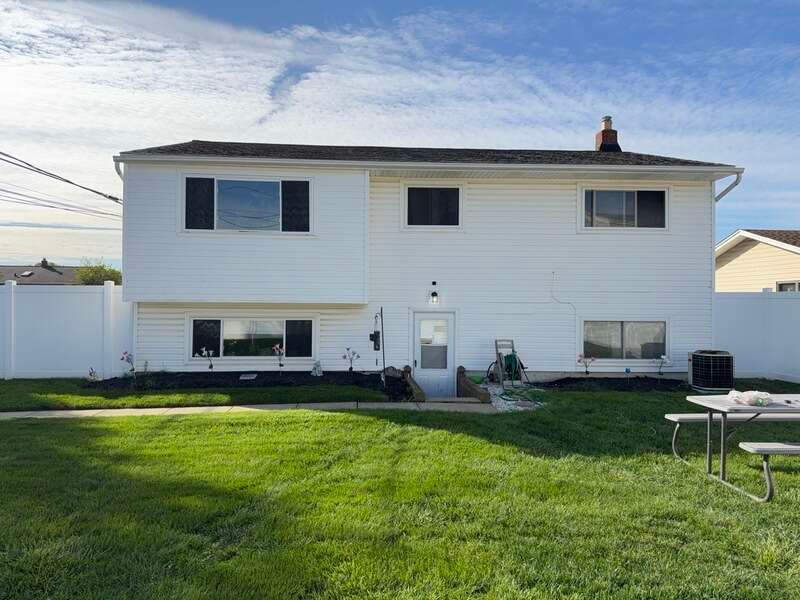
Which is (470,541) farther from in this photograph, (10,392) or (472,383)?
(10,392)

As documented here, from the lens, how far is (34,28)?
939cm

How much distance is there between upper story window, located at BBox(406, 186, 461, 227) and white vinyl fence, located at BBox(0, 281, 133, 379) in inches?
283

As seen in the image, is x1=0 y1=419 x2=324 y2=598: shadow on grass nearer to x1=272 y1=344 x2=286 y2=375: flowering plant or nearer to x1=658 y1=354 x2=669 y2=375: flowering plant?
x1=272 y1=344 x2=286 y2=375: flowering plant

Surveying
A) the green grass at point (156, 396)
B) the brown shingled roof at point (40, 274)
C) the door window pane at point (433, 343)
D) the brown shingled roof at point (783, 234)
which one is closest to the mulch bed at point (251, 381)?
the green grass at point (156, 396)

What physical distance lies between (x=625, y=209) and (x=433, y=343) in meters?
5.72

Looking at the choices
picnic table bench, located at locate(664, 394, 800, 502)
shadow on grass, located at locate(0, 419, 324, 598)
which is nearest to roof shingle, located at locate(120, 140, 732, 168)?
picnic table bench, located at locate(664, 394, 800, 502)

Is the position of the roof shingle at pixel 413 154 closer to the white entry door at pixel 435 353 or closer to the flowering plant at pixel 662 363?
the white entry door at pixel 435 353

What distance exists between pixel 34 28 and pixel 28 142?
9247 mm

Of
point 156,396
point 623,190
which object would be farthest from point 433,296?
point 156,396

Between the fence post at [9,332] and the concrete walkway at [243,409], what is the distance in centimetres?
356

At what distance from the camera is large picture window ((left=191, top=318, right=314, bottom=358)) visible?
1114 centimetres

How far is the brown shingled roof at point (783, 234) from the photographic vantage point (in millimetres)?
15078

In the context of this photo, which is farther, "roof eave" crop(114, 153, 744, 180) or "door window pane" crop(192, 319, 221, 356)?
"door window pane" crop(192, 319, 221, 356)

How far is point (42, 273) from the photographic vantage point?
35156 millimetres
